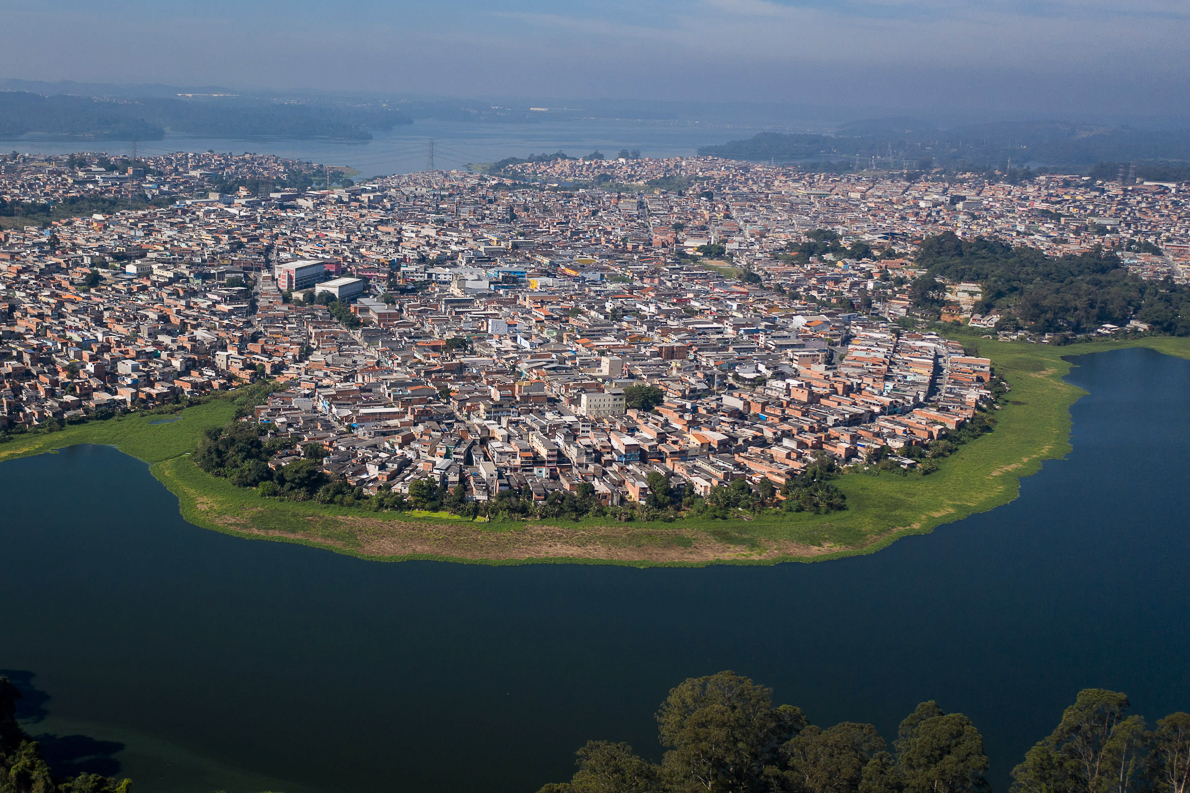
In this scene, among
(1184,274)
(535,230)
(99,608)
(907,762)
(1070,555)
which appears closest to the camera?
(907,762)

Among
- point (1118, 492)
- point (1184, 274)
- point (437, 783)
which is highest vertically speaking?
point (1184, 274)

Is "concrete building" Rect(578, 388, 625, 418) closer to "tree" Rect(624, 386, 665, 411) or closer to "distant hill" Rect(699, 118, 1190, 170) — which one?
"tree" Rect(624, 386, 665, 411)

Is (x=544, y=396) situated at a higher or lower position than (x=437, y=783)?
higher

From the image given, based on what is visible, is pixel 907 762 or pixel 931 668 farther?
pixel 931 668

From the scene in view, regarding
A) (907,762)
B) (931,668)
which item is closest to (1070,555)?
(931,668)

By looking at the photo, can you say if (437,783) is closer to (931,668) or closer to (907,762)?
(907,762)

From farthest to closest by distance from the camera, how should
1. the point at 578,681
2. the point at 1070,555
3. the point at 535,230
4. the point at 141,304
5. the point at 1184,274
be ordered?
the point at 535,230
the point at 1184,274
the point at 141,304
the point at 1070,555
the point at 578,681
